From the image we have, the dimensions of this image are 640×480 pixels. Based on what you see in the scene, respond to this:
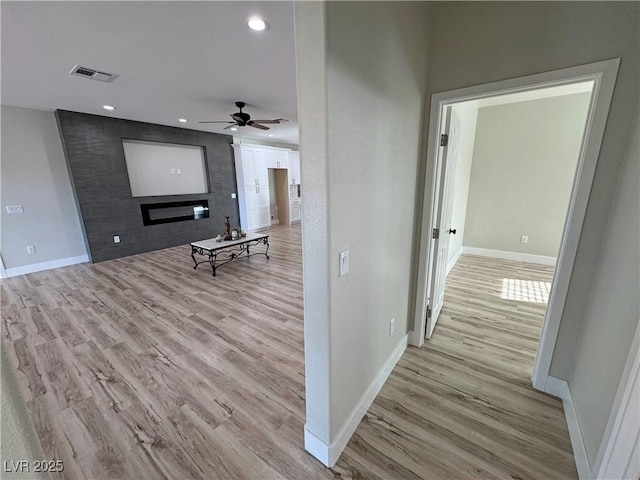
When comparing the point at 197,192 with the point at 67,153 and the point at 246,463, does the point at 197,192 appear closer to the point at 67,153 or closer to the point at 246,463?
the point at 67,153

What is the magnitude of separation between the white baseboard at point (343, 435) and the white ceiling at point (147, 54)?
2.71 metres

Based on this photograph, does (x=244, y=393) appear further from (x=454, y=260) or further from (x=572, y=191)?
(x=454, y=260)

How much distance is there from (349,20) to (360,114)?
1.14 ft

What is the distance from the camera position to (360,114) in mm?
1200

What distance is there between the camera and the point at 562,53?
143 centimetres

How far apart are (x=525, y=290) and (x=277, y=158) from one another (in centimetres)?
670

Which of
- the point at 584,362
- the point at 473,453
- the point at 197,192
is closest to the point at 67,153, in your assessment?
the point at 197,192

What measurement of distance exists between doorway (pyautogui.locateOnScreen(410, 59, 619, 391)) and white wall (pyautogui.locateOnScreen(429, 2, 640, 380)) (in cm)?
4

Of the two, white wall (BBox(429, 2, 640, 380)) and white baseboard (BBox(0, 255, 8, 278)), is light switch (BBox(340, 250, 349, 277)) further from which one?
white baseboard (BBox(0, 255, 8, 278))

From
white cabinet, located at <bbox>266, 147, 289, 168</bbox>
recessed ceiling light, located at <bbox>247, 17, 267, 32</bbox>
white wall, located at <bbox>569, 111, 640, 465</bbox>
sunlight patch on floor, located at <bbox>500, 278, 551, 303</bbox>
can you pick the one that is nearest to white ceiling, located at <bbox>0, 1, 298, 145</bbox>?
recessed ceiling light, located at <bbox>247, 17, 267, 32</bbox>

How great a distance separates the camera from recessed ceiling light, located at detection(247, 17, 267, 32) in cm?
195

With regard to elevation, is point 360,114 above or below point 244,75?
below

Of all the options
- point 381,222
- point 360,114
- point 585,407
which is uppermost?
point 360,114

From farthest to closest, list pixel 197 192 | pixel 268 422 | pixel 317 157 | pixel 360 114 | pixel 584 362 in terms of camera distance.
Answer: pixel 197 192, pixel 268 422, pixel 584 362, pixel 360 114, pixel 317 157
